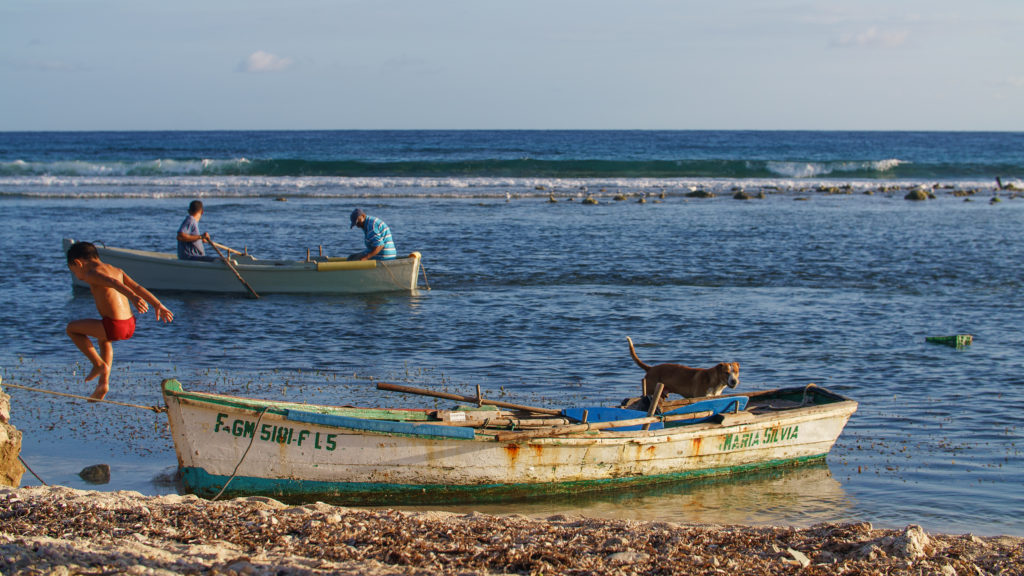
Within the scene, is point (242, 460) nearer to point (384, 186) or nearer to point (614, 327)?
point (614, 327)

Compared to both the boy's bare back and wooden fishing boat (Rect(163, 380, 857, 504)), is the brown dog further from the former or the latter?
the boy's bare back

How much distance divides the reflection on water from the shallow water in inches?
1.1

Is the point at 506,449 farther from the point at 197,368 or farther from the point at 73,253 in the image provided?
the point at 197,368

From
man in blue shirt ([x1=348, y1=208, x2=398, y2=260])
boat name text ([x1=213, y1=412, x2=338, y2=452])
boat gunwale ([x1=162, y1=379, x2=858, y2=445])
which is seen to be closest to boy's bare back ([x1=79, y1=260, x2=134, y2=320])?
boat gunwale ([x1=162, y1=379, x2=858, y2=445])

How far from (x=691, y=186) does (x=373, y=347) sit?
33679 mm

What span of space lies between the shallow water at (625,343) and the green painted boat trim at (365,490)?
0.50 ft

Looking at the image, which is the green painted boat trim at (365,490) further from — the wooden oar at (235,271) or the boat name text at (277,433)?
the wooden oar at (235,271)

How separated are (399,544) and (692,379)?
421 centimetres

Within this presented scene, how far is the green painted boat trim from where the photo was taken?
24.5 ft

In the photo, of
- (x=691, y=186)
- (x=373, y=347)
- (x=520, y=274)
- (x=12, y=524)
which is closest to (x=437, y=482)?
(x=12, y=524)

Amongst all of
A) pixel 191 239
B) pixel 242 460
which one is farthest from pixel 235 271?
pixel 242 460

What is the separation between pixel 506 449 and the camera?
770 centimetres

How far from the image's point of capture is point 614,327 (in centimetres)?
1434

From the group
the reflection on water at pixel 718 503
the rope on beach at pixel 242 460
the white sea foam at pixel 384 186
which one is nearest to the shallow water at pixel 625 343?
the reflection on water at pixel 718 503
